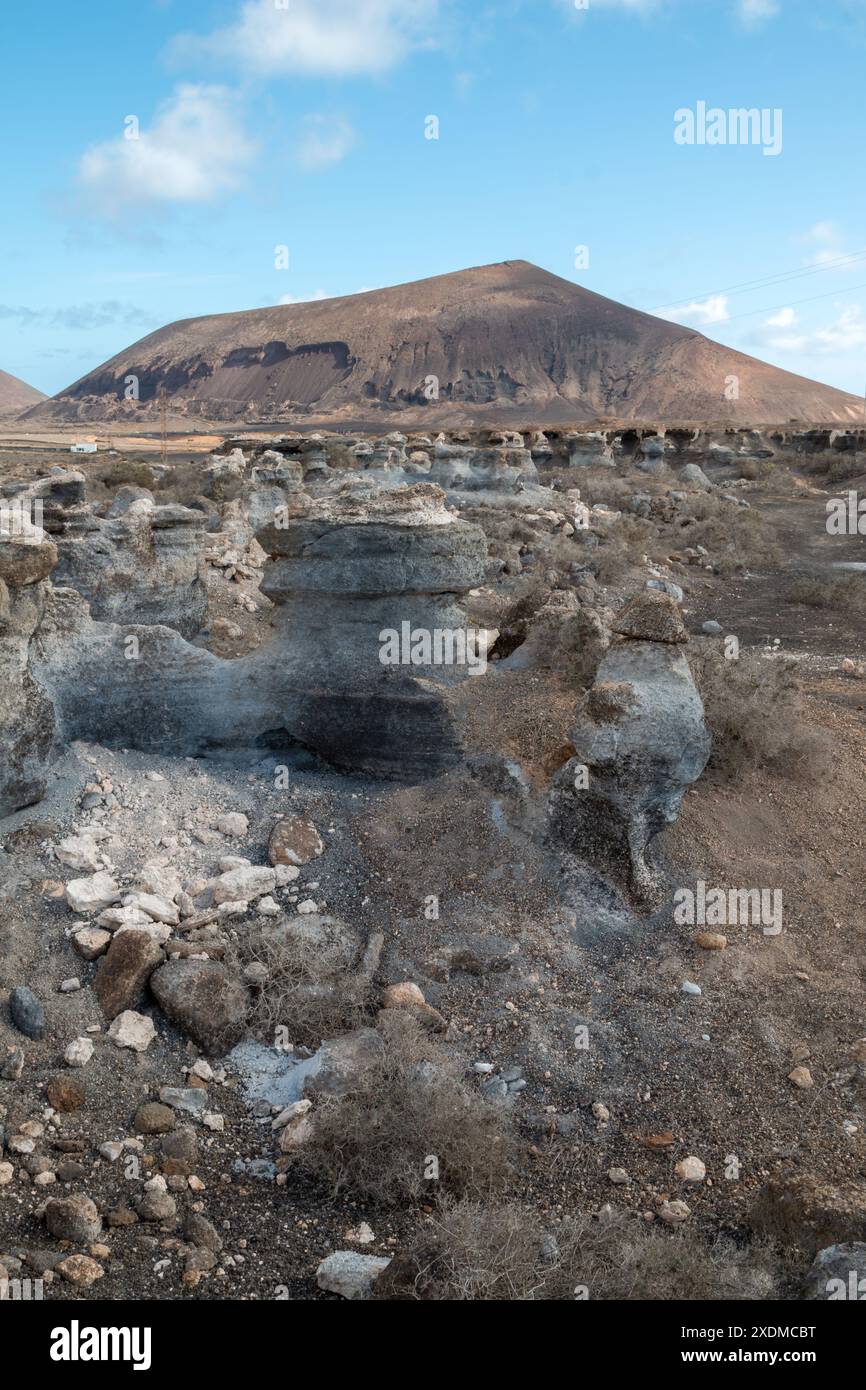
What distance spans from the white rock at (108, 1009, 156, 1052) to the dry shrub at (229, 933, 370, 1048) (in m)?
0.46

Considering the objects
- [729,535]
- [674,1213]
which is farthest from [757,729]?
[729,535]

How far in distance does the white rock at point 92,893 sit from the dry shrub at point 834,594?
→ 11.2 meters

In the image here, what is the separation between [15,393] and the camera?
176m

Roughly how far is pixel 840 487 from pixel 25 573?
28966 mm

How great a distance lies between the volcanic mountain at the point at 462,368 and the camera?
291 ft

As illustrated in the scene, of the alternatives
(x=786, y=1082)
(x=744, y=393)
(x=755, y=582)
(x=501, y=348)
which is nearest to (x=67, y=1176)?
(x=786, y=1082)

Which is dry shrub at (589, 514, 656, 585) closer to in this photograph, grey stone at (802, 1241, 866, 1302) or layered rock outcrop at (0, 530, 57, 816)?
layered rock outcrop at (0, 530, 57, 816)

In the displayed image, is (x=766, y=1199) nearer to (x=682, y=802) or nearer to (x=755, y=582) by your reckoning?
(x=682, y=802)

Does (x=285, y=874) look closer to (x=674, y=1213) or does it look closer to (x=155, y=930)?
(x=155, y=930)

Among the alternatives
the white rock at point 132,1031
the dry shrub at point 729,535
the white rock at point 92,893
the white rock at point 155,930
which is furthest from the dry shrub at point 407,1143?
the dry shrub at point 729,535

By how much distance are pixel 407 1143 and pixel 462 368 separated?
98.8 m

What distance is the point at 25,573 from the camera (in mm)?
5281

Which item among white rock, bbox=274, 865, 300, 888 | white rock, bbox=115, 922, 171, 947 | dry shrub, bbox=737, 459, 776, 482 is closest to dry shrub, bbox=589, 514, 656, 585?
white rock, bbox=274, 865, 300, 888
